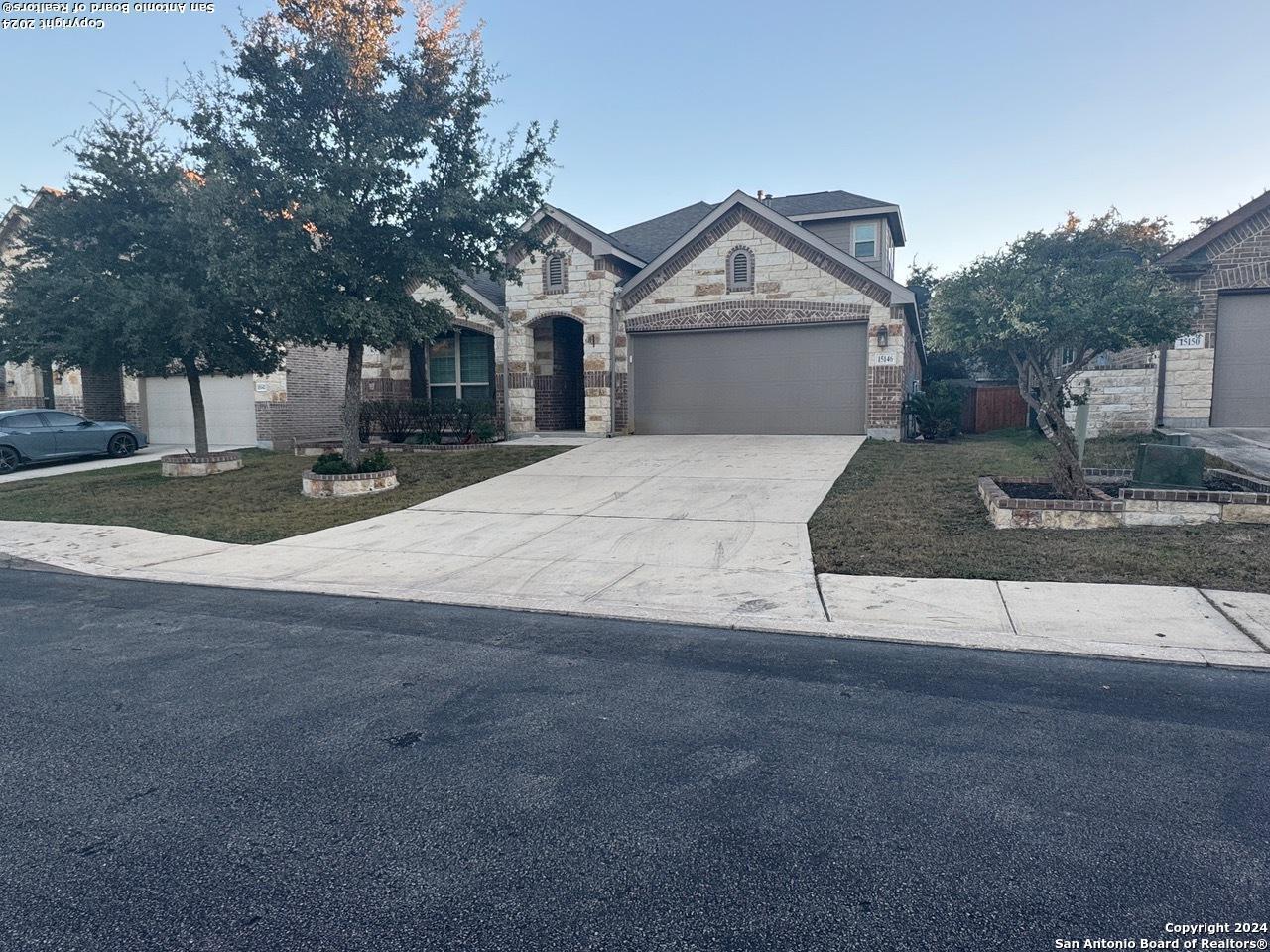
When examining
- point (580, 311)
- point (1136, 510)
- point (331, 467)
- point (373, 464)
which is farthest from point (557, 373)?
point (1136, 510)

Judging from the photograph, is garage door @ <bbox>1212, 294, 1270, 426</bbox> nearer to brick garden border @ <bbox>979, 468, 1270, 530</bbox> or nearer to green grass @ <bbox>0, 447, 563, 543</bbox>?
brick garden border @ <bbox>979, 468, 1270, 530</bbox>

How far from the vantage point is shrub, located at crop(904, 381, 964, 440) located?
18438 mm

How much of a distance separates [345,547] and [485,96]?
27.1ft

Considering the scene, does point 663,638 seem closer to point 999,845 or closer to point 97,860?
point 999,845

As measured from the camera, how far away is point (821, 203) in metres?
23.0

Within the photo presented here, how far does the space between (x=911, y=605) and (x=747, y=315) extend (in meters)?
13.3

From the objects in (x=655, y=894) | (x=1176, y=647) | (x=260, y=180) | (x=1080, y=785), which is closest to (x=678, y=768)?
(x=655, y=894)

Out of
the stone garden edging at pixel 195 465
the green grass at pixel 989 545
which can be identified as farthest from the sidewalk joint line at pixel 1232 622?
the stone garden edging at pixel 195 465

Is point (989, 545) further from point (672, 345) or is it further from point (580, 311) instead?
point (580, 311)

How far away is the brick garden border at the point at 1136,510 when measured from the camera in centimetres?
810

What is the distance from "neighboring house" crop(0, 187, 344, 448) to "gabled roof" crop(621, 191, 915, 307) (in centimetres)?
972

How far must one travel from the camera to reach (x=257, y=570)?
26.3ft

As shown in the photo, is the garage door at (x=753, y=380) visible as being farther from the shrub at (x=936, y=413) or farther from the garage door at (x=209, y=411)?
the garage door at (x=209, y=411)

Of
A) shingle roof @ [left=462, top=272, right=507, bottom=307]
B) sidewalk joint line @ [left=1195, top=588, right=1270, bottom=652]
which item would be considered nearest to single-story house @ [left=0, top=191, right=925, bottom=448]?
shingle roof @ [left=462, top=272, right=507, bottom=307]
